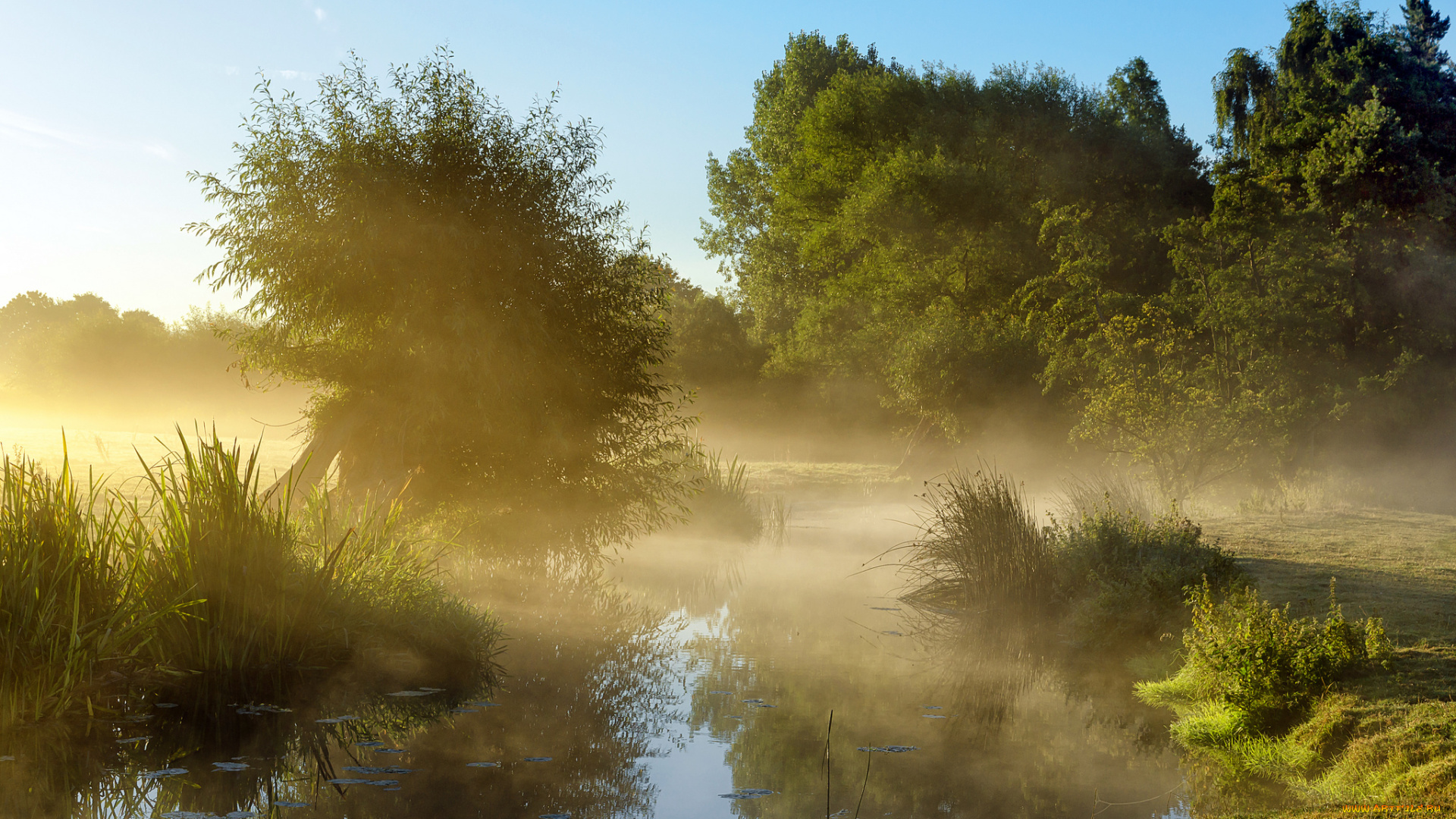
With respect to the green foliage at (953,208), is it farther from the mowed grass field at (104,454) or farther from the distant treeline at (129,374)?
the distant treeline at (129,374)

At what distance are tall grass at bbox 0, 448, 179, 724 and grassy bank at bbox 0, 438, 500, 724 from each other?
0.01m

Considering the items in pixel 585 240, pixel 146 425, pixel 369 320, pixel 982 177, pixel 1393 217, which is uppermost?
pixel 982 177

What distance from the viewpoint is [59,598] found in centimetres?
574

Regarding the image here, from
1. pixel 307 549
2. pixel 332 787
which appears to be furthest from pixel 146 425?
pixel 332 787

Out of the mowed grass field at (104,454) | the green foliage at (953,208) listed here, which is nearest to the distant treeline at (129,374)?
the mowed grass field at (104,454)

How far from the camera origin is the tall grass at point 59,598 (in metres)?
5.32

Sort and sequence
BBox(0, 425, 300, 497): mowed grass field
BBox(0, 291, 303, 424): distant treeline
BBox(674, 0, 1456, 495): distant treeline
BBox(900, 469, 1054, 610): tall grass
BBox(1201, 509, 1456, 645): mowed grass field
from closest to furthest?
BBox(1201, 509, 1456, 645): mowed grass field, BBox(900, 469, 1054, 610): tall grass, BBox(0, 425, 300, 497): mowed grass field, BBox(674, 0, 1456, 495): distant treeline, BBox(0, 291, 303, 424): distant treeline

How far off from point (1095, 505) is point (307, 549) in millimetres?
8872

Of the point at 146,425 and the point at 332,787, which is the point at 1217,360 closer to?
the point at 332,787

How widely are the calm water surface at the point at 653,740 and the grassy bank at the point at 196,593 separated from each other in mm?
283

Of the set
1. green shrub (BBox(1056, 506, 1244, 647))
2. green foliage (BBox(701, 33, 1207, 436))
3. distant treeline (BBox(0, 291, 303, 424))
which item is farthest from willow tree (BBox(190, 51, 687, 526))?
distant treeline (BBox(0, 291, 303, 424))

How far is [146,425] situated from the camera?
39.2 m

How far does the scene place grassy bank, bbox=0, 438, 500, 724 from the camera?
17.9 ft

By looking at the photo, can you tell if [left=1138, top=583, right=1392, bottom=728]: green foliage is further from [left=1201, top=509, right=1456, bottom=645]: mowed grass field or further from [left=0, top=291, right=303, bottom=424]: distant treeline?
[left=0, top=291, right=303, bottom=424]: distant treeline
